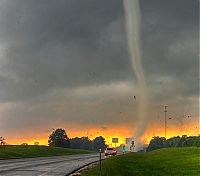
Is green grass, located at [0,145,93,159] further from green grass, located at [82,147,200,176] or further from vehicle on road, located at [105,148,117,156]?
green grass, located at [82,147,200,176]

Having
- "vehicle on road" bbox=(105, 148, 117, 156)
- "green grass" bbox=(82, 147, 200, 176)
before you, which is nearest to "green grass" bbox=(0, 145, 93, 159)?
"vehicle on road" bbox=(105, 148, 117, 156)

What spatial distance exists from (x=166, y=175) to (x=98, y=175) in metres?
5.71

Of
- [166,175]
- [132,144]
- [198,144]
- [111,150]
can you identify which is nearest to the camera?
[166,175]

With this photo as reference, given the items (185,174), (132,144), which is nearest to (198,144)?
(132,144)

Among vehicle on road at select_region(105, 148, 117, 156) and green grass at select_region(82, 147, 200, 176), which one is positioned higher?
vehicle on road at select_region(105, 148, 117, 156)

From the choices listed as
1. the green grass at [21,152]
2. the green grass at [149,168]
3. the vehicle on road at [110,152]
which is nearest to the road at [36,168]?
the green grass at [149,168]

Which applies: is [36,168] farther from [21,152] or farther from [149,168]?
[21,152]

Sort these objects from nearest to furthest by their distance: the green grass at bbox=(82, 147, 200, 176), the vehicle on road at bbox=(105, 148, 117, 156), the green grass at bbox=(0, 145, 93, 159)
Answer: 1. the green grass at bbox=(82, 147, 200, 176)
2. the green grass at bbox=(0, 145, 93, 159)
3. the vehicle on road at bbox=(105, 148, 117, 156)

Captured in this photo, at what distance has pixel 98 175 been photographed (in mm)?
30172

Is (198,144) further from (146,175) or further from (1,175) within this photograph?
(1,175)

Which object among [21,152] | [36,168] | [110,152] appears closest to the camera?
[36,168]

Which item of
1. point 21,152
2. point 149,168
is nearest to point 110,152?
point 21,152

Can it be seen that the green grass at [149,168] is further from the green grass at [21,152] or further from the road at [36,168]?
the green grass at [21,152]

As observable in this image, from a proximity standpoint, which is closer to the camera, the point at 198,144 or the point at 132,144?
the point at 198,144
